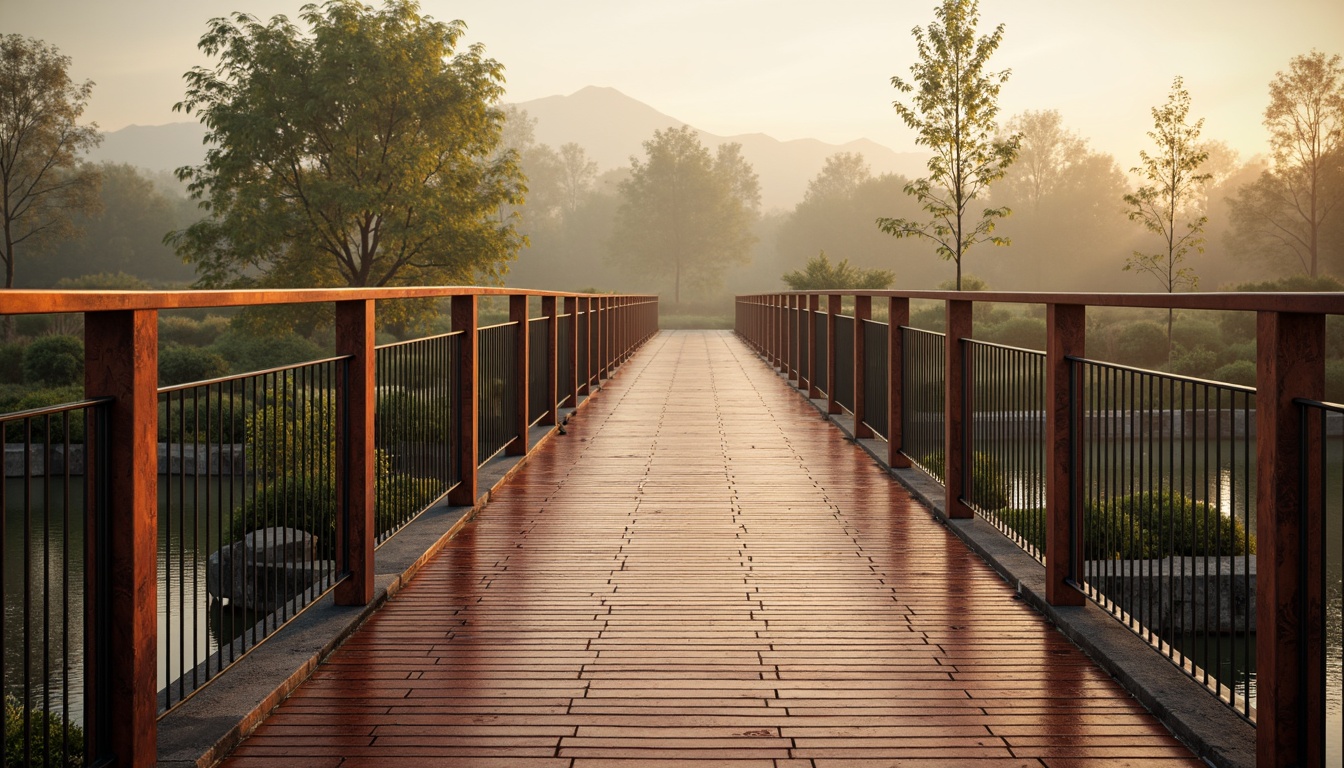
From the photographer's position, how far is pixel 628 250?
8594 cm

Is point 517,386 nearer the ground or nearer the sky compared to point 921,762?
nearer the sky

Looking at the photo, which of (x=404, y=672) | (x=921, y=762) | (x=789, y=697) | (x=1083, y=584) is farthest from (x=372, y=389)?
(x=1083, y=584)

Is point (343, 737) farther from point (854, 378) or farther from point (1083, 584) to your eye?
point (854, 378)

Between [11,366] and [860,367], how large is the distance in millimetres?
26654

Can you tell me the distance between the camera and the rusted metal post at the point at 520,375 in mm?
8516

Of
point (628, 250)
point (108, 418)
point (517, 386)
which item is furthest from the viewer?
point (628, 250)

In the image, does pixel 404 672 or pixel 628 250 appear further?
pixel 628 250

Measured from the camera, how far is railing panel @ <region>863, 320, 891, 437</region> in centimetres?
867

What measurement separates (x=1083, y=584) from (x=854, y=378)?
223 inches

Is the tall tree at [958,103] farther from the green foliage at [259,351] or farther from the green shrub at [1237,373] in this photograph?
the green foliage at [259,351]

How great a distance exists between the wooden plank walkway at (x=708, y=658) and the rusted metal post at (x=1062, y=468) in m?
0.20

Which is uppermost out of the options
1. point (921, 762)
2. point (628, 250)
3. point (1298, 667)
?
point (628, 250)

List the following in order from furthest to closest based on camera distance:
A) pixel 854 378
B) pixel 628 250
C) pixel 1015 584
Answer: pixel 628 250 → pixel 854 378 → pixel 1015 584

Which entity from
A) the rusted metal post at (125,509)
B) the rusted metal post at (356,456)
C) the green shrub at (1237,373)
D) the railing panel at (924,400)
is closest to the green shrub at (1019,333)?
the green shrub at (1237,373)
